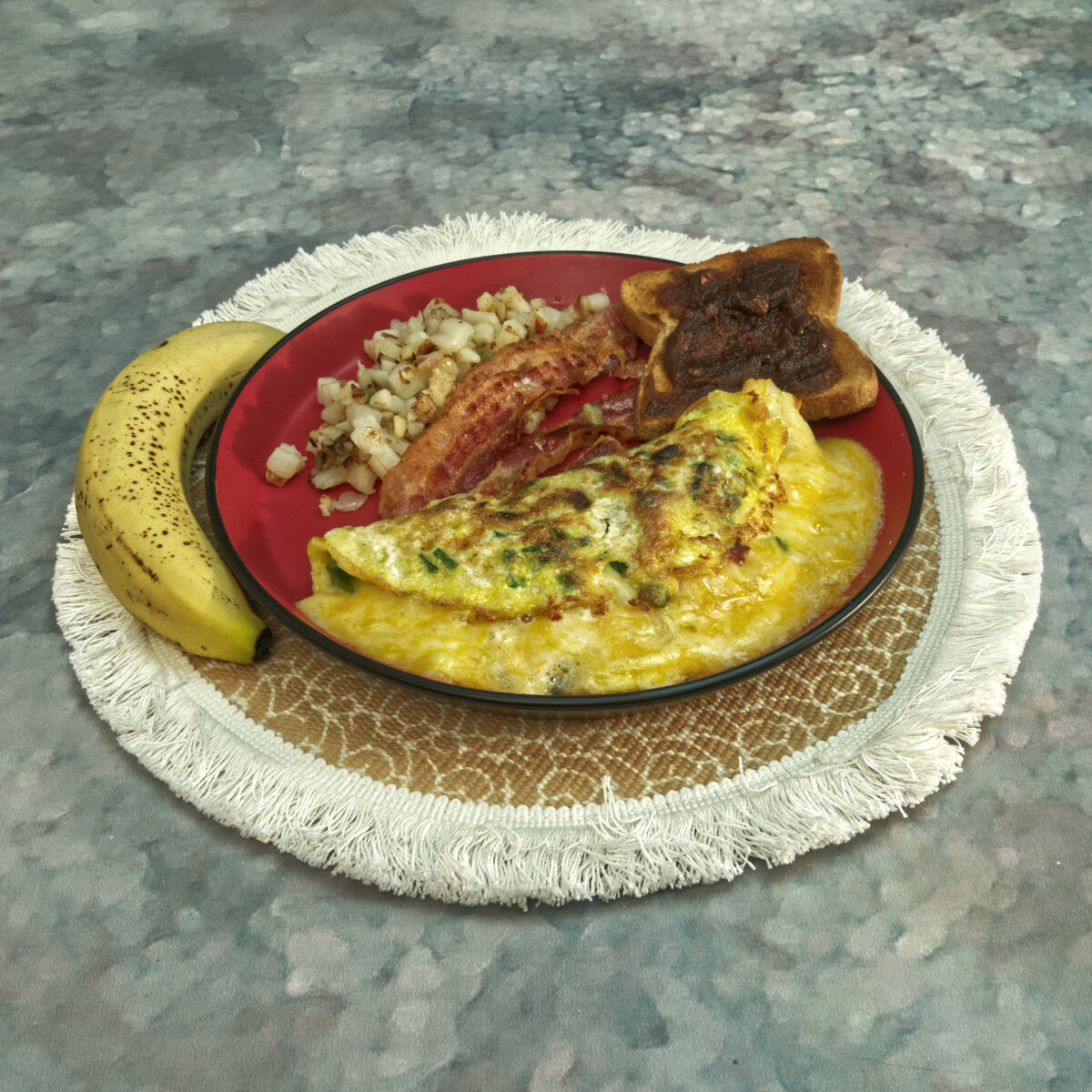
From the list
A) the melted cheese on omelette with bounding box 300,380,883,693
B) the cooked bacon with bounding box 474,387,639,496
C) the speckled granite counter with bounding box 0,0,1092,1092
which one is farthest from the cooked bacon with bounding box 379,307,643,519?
the speckled granite counter with bounding box 0,0,1092,1092

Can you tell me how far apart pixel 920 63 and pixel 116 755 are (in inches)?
202

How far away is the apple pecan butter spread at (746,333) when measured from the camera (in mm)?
2912

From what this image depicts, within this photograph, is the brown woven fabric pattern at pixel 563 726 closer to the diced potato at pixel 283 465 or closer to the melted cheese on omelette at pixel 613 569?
the melted cheese on omelette at pixel 613 569

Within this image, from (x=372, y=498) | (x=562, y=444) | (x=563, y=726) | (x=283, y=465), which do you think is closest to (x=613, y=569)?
(x=563, y=726)

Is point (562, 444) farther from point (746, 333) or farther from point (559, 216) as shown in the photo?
point (559, 216)

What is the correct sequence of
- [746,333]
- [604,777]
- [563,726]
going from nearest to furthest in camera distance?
[604,777] < [563,726] < [746,333]

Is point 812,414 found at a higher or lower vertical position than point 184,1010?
higher

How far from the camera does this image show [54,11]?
6105 millimetres

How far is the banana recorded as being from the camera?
238 centimetres

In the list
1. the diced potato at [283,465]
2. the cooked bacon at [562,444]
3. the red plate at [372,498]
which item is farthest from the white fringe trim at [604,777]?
the cooked bacon at [562,444]

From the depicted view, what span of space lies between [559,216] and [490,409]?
1.66 m

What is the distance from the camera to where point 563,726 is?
7.49ft

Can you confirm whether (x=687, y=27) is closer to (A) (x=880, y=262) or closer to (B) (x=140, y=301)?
(A) (x=880, y=262)

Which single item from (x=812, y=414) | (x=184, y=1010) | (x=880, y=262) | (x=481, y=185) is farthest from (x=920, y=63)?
(x=184, y=1010)
